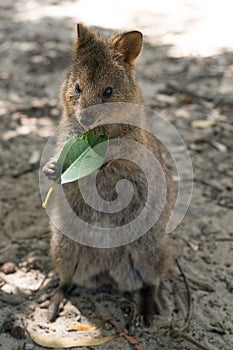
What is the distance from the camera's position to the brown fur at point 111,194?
122 inches

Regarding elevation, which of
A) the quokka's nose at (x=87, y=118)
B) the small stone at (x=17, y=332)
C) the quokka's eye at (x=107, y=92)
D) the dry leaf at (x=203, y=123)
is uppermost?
the quokka's eye at (x=107, y=92)

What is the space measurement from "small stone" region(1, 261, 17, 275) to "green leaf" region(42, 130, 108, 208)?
88 centimetres

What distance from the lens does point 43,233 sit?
12.8ft

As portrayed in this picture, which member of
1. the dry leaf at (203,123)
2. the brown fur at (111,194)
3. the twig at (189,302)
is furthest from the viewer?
the dry leaf at (203,123)

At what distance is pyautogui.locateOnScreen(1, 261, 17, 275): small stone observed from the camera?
3.54 m

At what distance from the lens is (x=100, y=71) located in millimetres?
3043

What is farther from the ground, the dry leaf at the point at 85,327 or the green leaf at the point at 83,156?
the green leaf at the point at 83,156

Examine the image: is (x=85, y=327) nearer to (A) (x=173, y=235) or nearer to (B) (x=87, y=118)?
(A) (x=173, y=235)

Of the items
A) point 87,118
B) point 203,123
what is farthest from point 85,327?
point 203,123

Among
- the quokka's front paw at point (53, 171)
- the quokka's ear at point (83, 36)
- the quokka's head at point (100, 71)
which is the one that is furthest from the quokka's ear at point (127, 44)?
the quokka's front paw at point (53, 171)

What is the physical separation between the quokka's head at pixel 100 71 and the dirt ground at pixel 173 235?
1.12m

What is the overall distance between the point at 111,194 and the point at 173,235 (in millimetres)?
870

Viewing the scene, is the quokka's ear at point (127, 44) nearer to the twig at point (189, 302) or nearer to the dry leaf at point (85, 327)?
the twig at point (189, 302)

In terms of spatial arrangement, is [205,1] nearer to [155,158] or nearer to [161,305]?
[155,158]
